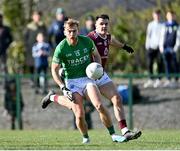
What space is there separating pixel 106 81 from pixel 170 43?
376 inches

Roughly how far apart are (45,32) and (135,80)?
287cm

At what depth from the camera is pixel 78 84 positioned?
15.3 metres

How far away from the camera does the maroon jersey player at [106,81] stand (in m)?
15.6

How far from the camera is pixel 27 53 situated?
90.9 ft

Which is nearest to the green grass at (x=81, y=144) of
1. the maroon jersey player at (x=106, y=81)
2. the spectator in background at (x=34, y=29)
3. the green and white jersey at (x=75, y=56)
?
the maroon jersey player at (x=106, y=81)

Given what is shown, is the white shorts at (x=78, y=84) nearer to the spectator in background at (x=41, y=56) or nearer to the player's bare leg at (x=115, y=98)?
the player's bare leg at (x=115, y=98)

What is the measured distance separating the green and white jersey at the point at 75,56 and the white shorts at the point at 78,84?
0.07 metres

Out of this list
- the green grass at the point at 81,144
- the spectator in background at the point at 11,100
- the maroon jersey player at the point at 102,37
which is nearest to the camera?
the green grass at the point at 81,144

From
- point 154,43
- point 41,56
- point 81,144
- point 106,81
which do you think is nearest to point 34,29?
point 41,56

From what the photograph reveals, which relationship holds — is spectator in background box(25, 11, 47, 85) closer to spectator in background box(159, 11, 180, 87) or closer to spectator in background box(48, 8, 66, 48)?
spectator in background box(48, 8, 66, 48)

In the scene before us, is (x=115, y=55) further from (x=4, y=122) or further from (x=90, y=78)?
(x=90, y=78)

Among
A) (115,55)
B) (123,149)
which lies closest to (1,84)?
(115,55)

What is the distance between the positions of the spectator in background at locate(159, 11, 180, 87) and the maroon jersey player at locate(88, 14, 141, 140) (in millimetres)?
8416

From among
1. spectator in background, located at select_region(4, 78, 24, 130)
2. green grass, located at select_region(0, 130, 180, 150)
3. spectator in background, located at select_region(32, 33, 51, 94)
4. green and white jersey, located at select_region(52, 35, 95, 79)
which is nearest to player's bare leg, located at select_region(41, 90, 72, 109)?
green and white jersey, located at select_region(52, 35, 95, 79)
